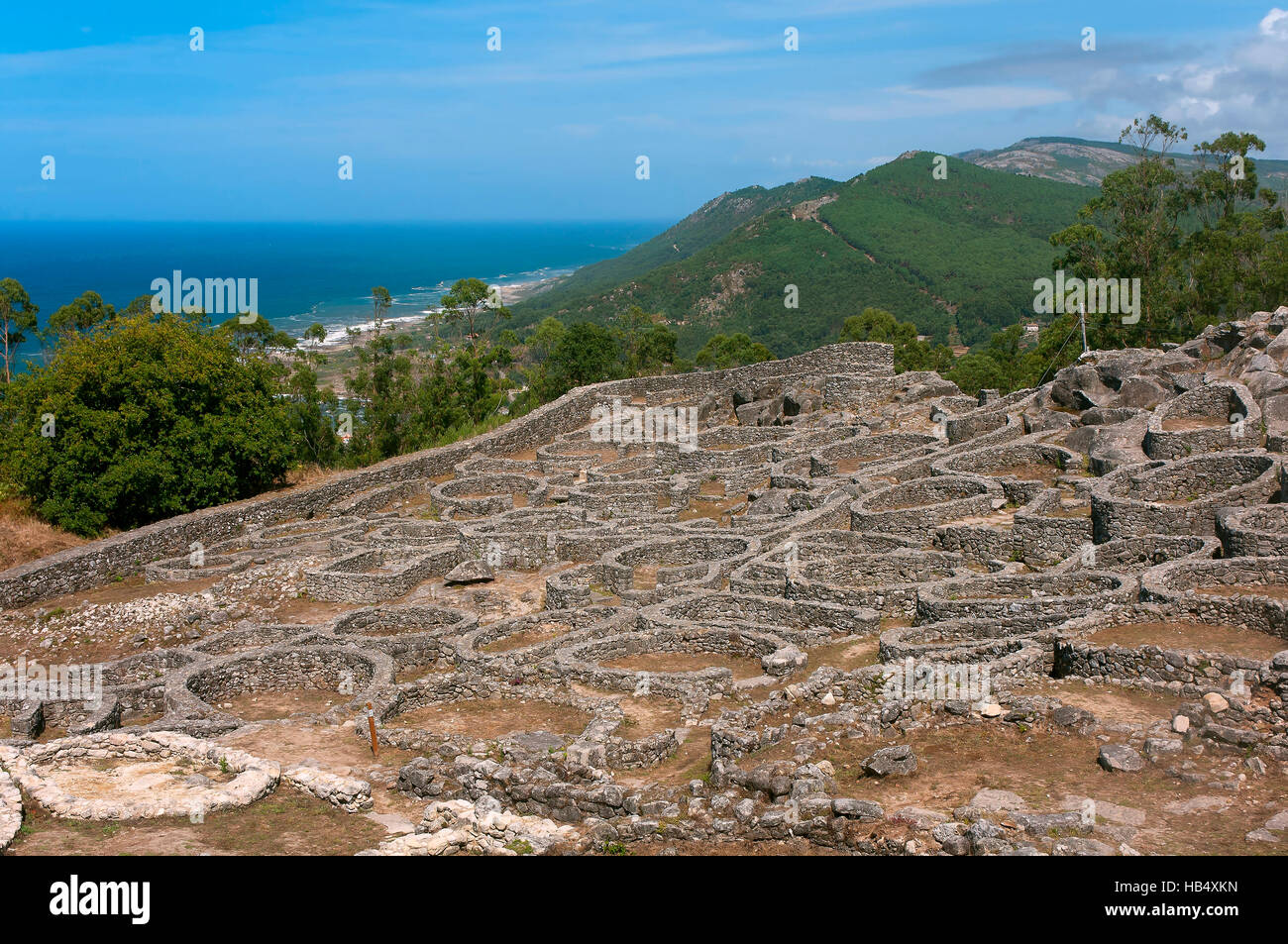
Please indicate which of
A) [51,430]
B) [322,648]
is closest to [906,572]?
[322,648]

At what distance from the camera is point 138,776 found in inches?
573

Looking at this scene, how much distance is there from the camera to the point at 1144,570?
19.3 metres

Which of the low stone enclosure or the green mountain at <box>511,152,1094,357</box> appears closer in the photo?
the low stone enclosure

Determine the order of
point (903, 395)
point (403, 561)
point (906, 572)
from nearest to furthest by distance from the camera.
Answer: point (906, 572)
point (403, 561)
point (903, 395)

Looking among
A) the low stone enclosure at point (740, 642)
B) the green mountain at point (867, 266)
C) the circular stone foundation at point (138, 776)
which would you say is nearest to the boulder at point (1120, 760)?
the low stone enclosure at point (740, 642)

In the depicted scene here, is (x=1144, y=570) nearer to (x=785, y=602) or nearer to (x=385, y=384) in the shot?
(x=785, y=602)

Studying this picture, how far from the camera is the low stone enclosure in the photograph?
1277 cm

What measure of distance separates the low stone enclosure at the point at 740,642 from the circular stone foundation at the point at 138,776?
58mm

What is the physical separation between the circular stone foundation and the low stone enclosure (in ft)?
0.19

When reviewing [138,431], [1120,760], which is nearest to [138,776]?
[1120,760]

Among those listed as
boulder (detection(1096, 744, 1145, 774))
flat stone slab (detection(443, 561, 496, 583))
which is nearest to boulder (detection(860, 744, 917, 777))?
boulder (detection(1096, 744, 1145, 774))

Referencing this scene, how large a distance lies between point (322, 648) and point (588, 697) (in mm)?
6045

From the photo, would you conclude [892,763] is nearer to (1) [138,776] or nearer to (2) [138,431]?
(1) [138,776]

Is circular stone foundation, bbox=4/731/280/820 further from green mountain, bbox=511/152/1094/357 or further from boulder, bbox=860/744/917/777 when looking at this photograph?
green mountain, bbox=511/152/1094/357
